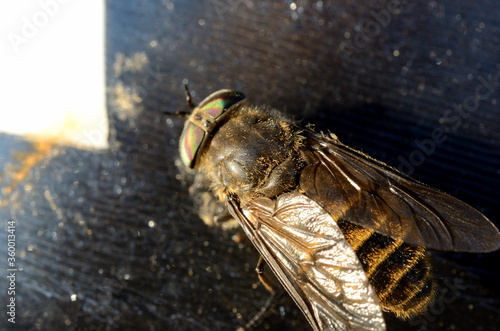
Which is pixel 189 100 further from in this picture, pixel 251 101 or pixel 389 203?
pixel 389 203

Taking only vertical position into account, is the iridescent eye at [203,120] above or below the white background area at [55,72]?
above

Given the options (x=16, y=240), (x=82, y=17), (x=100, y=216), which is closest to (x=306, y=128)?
(x=100, y=216)

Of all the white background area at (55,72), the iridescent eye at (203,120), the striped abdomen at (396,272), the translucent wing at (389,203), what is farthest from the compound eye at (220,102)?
the striped abdomen at (396,272)

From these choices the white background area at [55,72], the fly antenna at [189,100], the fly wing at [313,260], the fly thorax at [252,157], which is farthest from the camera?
the white background area at [55,72]

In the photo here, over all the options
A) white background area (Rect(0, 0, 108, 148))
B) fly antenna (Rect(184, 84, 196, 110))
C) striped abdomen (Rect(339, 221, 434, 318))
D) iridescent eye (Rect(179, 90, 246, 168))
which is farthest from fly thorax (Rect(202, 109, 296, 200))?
white background area (Rect(0, 0, 108, 148))

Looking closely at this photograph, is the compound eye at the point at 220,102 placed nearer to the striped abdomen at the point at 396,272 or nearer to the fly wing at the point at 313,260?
the fly wing at the point at 313,260

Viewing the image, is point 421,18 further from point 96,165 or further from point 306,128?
point 96,165
